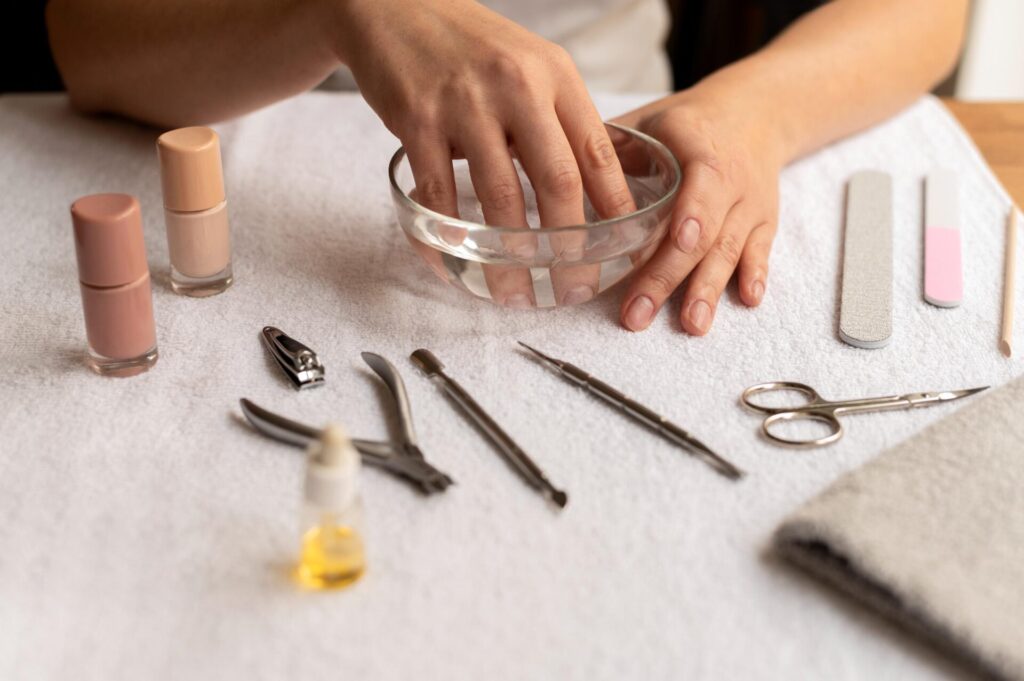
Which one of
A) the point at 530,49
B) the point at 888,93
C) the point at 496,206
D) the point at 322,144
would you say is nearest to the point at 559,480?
the point at 496,206

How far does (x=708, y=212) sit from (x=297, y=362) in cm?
32

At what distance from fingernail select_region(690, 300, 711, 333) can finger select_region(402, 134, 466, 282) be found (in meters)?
0.17

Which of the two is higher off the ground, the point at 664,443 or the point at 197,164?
the point at 197,164

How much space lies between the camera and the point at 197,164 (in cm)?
70

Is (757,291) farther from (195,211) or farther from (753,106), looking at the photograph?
(195,211)

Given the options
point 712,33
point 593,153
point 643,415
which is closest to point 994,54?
point 712,33

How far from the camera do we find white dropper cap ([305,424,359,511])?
0.49m

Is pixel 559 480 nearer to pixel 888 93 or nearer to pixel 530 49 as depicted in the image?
pixel 530 49

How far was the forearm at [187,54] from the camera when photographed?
2.86ft

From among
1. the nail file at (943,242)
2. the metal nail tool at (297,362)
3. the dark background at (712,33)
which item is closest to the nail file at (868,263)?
the nail file at (943,242)

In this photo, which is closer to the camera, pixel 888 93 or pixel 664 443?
pixel 664 443

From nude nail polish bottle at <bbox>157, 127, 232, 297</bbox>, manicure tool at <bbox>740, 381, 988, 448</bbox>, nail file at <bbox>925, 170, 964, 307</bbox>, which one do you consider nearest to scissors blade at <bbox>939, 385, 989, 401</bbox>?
manicure tool at <bbox>740, 381, 988, 448</bbox>

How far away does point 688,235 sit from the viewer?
764 millimetres

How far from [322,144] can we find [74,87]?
0.24 m
